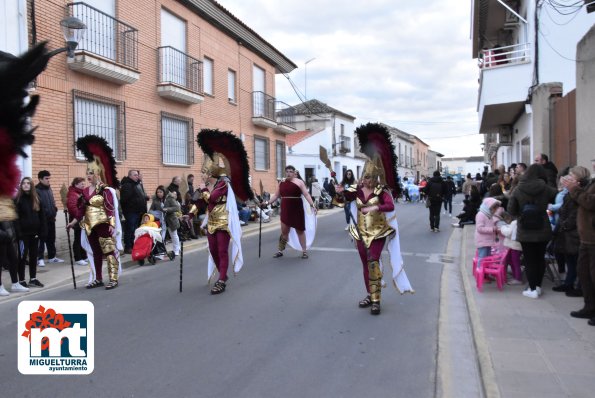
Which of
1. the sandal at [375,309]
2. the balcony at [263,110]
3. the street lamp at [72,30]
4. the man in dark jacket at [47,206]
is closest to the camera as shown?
the sandal at [375,309]

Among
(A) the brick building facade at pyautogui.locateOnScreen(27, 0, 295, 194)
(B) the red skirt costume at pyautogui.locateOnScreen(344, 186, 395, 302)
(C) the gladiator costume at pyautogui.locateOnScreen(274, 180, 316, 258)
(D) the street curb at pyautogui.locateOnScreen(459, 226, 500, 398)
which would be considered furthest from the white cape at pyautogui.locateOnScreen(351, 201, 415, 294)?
(A) the brick building facade at pyautogui.locateOnScreen(27, 0, 295, 194)

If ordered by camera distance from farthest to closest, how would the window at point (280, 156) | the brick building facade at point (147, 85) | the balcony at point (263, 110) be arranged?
1. the window at point (280, 156)
2. the balcony at point (263, 110)
3. the brick building facade at point (147, 85)

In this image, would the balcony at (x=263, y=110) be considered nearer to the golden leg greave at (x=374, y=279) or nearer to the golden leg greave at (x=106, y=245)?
the golden leg greave at (x=106, y=245)

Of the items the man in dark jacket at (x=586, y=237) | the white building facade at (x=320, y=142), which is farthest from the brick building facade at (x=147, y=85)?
the white building facade at (x=320, y=142)

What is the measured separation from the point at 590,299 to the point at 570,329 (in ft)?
1.90

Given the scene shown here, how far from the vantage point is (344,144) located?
40.0 m

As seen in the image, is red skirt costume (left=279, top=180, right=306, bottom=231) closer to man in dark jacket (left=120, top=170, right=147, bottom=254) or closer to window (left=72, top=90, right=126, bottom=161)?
man in dark jacket (left=120, top=170, right=147, bottom=254)

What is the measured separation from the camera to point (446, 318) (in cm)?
595

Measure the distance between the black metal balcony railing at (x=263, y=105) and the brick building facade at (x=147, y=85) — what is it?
9cm

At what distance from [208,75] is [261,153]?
5.21 meters

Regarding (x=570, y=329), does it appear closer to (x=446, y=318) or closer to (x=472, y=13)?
(x=446, y=318)

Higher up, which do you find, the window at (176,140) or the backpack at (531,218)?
the window at (176,140)

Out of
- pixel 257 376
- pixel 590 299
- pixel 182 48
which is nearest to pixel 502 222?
pixel 590 299

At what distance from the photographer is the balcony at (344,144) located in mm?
39219
